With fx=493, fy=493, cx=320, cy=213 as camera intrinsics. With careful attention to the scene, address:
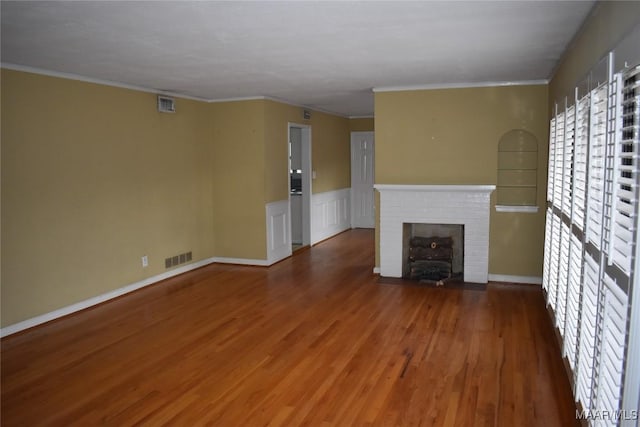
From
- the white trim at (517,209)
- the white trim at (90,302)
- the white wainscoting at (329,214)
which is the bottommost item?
the white trim at (90,302)

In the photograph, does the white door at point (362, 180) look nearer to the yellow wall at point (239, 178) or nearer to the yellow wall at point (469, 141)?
the yellow wall at point (239, 178)

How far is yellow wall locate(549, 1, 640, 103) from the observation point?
85.6 inches

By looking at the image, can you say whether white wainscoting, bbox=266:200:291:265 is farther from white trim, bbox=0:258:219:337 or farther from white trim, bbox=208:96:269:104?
white trim, bbox=208:96:269:104

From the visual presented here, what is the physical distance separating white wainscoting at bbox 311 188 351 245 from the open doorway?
13 cm

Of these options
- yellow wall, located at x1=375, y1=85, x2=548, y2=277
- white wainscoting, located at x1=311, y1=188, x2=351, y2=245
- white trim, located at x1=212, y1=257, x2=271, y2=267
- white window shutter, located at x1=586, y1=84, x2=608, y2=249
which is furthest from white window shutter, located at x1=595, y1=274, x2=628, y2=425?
white wainscoting, located at x1=311, y1=188, x2=351, y2=245

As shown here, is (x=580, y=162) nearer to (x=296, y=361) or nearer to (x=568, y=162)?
(x=568, y=162)

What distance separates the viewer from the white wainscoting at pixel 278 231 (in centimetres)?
706

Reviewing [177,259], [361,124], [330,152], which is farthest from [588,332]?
[361,124]

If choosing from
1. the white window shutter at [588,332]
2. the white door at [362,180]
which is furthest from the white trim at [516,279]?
the white door at [362,180]

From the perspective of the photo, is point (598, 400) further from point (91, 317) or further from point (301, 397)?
point (91, 317)

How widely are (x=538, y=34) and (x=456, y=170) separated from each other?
8.39ft

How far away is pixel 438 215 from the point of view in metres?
6.02

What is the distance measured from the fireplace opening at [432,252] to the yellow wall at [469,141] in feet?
1.51

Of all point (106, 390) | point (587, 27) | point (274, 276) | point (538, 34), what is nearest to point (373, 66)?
point (538, 34)
